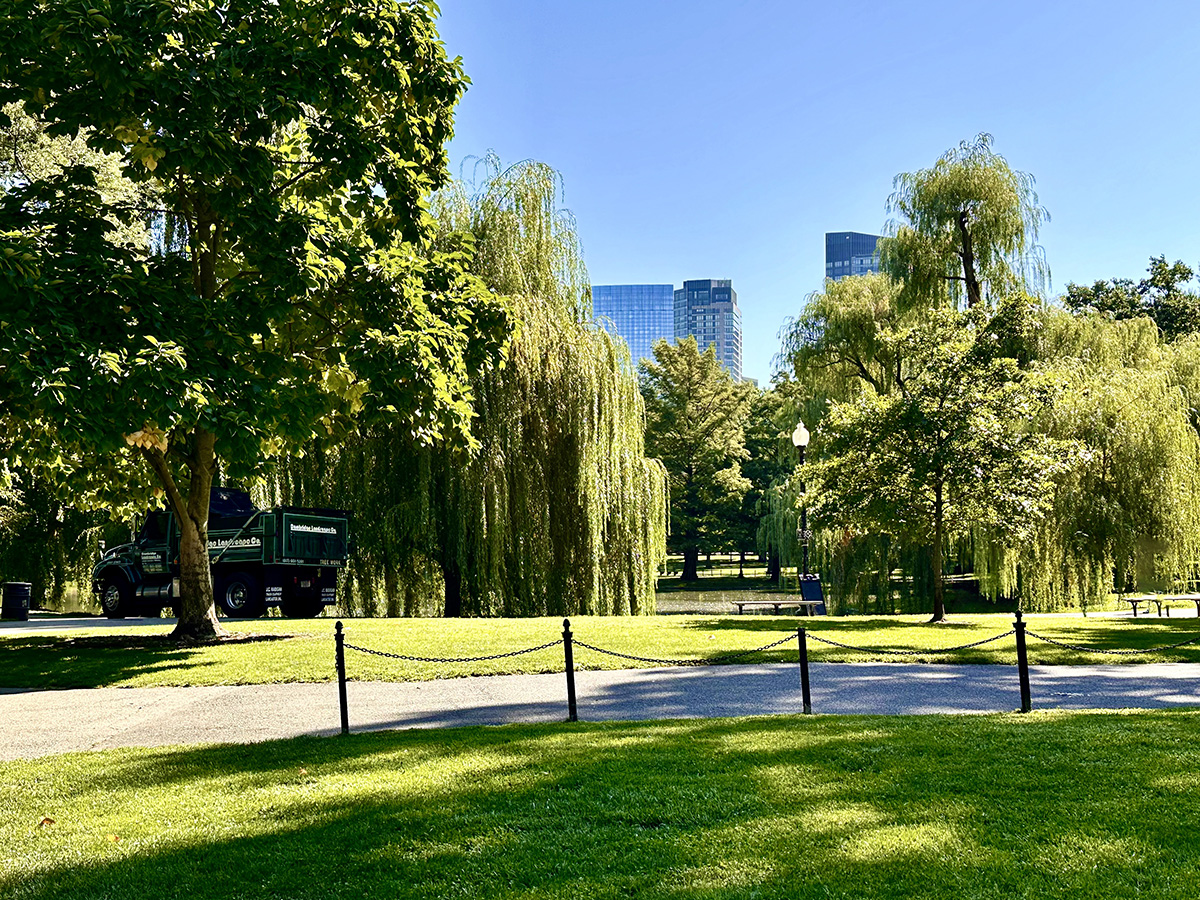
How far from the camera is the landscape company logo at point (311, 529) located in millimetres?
22219

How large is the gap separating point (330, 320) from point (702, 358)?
156 ft

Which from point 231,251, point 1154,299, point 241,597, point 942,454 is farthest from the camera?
point 1154,299

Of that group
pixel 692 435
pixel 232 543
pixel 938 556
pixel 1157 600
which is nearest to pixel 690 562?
pixel 692 435

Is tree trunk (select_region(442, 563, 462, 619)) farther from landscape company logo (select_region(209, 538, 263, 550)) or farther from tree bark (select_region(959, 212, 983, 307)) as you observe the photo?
tree bark (select_region(959, 212, 983, 307))

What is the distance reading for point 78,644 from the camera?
1717 cm

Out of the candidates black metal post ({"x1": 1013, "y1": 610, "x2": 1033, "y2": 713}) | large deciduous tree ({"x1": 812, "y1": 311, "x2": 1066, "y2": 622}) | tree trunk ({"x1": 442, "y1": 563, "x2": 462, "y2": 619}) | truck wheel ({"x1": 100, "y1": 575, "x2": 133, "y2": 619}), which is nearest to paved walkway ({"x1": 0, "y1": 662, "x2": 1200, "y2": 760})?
black metal post ({"x1": 1013, "y1": 610, "x2": 1033, "y2": 713})

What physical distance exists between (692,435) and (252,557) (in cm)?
4040

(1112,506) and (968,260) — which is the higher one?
(968,260)

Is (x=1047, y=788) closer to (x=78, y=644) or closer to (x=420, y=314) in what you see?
(x=420, y=314)

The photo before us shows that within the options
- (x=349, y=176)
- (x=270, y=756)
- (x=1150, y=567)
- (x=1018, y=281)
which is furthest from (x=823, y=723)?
(x=1018, y=281)

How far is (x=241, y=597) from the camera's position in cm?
2398

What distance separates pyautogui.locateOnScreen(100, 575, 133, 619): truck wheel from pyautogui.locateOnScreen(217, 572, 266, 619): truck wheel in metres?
3.47

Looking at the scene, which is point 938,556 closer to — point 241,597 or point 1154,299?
point 241,597

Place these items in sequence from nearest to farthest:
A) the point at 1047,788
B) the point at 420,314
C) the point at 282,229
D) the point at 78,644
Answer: the point at 1047,788 → the point at 282,229 → the point at 420,314 → the point at 78,644
